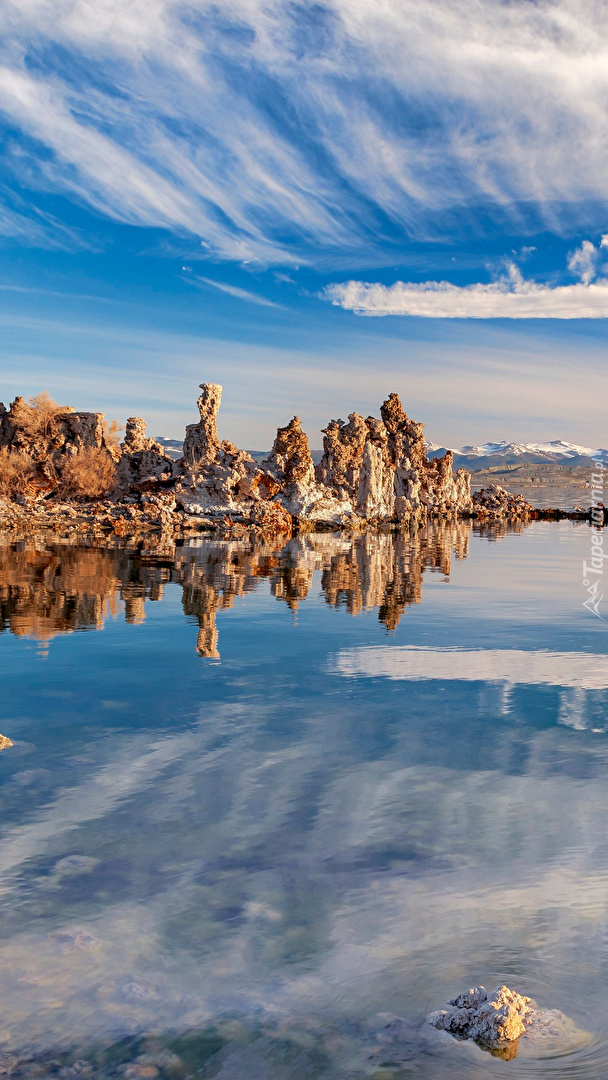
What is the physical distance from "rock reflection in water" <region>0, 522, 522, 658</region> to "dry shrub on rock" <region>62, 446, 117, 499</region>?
14.4 meters

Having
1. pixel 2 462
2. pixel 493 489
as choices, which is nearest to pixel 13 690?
pixel 2 462

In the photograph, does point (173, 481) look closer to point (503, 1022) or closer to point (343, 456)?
point (343, 456)

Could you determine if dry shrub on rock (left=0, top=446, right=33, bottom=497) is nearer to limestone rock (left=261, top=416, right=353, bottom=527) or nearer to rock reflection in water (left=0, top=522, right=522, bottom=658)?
rock reflection in water (left=0, top=522, right=522, bottom=658)

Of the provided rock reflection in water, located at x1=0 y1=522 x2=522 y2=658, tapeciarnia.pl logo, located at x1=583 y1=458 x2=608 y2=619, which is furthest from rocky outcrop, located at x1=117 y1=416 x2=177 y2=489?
tapeciarnia.pl logo, located at x1=583 y1=458 x2=608 y2=619

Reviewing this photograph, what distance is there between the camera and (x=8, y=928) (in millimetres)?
3922

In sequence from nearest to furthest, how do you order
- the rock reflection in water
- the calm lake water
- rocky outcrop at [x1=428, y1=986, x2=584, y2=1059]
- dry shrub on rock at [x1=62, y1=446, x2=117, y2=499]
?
rocky outcrop at [x1=428, y1=986, x2=584, y2=1059], the calm lake water, the rock reflection in water, dry shrub on rock at [x1=62, y1=446, x2=117, y2=499]

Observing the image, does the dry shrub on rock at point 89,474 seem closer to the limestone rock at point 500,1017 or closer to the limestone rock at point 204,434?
the limestone rock at point 204,434

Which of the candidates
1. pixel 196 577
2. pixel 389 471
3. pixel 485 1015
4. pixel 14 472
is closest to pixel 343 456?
pixel 389 471

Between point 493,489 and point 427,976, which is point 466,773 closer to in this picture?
point 427,976

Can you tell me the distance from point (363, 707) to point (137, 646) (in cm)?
439

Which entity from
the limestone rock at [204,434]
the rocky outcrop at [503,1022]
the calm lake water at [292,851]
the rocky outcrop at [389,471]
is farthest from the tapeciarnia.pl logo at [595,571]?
the limestone rock at [204,434]

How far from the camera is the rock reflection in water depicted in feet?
44.1

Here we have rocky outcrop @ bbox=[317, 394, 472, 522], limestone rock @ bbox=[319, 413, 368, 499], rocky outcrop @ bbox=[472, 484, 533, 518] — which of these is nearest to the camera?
rocky outcrop @ bbox=[317, 394, 472, 522]

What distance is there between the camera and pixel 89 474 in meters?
44.2
